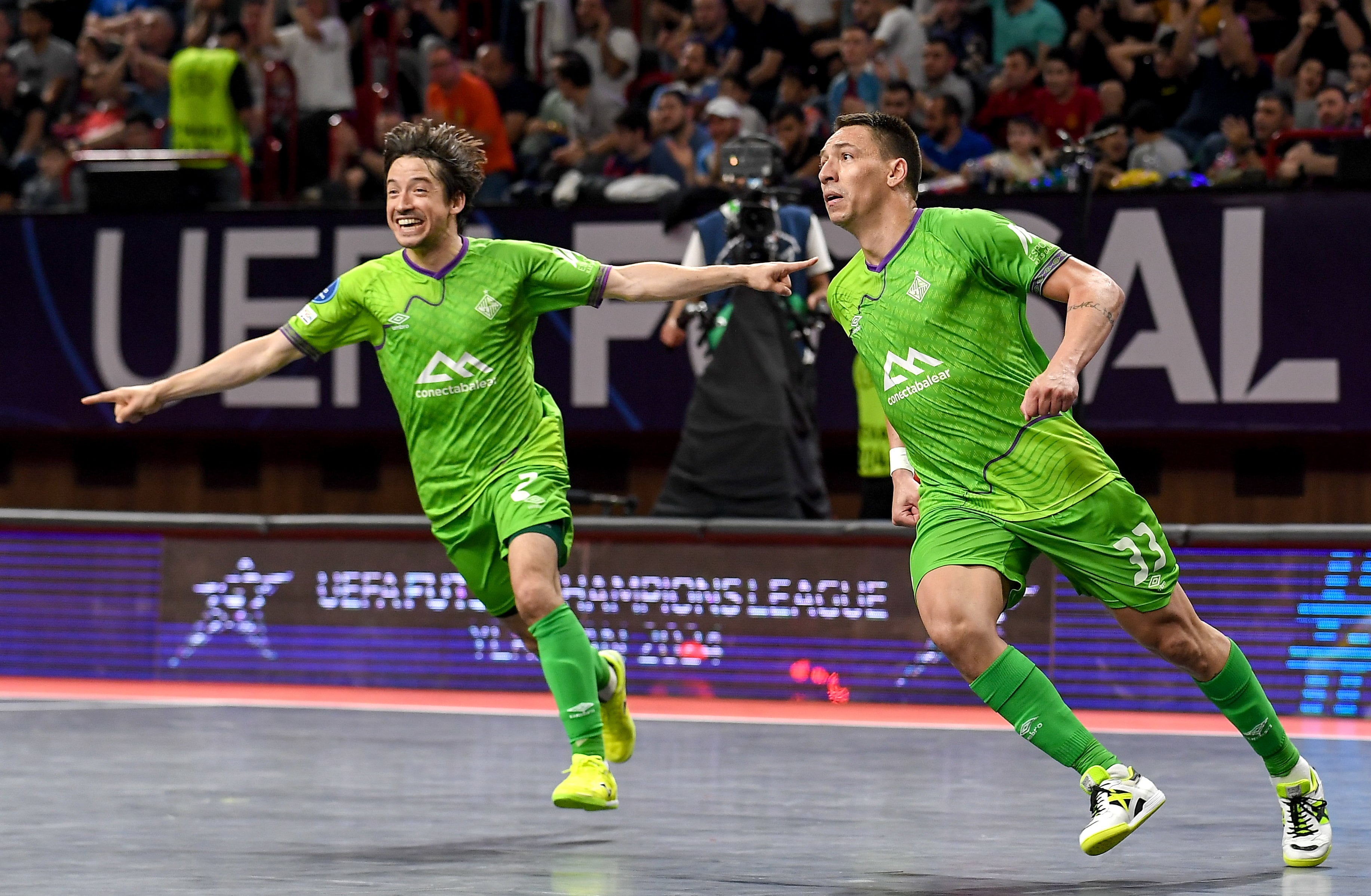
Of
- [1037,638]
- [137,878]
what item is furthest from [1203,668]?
[1037,638]

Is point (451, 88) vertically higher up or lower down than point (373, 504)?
higher up

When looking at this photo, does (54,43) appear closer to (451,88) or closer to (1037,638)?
(451,88)

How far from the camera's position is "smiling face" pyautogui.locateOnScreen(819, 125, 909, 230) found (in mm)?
5242

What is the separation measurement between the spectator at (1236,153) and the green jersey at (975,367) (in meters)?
6.56

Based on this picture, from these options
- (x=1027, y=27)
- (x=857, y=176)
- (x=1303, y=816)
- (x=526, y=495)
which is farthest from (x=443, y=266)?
(x=1027, y=27)

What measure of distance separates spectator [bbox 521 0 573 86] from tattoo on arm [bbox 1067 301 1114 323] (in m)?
9.96

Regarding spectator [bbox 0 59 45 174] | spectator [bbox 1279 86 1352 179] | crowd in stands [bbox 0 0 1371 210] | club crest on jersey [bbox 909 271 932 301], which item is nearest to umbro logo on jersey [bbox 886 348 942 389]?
club crest on jersey [bbox 909 271 932 301]

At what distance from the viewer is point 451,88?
13.4 m

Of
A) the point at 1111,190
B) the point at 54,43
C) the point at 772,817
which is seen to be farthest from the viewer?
the point at 54,43

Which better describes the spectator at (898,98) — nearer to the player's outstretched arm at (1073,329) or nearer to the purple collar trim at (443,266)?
the purple collar trim at (443,266)

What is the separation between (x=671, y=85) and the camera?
13211mm

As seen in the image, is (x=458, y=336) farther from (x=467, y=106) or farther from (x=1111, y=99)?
(x=467, y=106)

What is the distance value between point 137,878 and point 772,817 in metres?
2.05

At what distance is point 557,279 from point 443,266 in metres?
0.37
